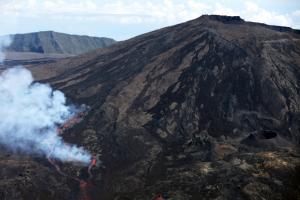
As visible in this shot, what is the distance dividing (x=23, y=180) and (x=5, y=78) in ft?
212

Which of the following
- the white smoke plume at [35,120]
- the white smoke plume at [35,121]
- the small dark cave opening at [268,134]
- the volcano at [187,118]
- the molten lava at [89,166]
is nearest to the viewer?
the volcano at [187,118]

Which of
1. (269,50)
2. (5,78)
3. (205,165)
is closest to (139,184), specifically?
(205,165)

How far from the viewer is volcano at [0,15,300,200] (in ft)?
202

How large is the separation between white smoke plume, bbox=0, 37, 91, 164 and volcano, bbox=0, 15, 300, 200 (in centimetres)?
342

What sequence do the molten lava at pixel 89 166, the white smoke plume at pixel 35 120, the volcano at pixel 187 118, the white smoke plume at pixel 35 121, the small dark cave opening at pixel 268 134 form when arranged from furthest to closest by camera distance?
the small dark cave opening at pixel 268 134 < the white smoke plume at pixel 35 120 < the white smoke plume at pixel 35 121 < the molten lava at pixel 89 166 < the volcano at pixel 187 118

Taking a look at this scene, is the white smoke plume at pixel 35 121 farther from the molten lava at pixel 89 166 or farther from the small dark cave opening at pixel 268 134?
the small dark cave opening at pixel 268 134

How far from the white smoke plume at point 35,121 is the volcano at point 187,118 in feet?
11.2

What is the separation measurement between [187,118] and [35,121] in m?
31.7

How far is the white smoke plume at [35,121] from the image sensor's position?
259 feet

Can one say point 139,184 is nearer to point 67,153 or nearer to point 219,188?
point 219,188

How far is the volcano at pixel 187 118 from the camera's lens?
61625 millimetres

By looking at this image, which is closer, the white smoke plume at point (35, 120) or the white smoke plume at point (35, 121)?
the white smoke plume at point (35, 121)

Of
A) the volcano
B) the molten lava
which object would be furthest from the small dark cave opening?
the molten lava

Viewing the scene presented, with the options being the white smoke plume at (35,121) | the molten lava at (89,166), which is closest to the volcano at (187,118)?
the molten lava at (89,166)
